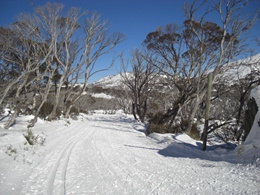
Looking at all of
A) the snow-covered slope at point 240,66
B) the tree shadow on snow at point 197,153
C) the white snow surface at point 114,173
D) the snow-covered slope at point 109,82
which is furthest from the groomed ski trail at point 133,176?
the snow-covered slope at point 109,82

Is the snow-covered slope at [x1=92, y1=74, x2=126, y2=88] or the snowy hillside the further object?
the snow-covered slope at [x1=92, y1=74, x2=126, y2=88]

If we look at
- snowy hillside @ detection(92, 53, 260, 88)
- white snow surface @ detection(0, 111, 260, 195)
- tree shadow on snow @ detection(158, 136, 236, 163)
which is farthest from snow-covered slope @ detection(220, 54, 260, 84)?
white snow surface @ detection(0, 111, 260, 195)

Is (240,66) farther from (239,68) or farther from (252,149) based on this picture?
(252,149)

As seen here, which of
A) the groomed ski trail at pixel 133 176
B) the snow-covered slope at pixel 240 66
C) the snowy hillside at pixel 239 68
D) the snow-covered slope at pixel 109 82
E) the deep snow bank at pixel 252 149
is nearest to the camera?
the groomed ski trail at pixel 133 176

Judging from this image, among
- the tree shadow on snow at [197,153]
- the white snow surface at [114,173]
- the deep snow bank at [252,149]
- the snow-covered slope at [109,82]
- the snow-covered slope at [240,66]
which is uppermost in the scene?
the snow-covered slope at [109,82]

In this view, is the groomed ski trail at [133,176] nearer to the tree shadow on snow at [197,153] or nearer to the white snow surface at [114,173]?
the white snow surface at [114,173]

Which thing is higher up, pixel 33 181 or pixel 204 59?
pixel 204 59

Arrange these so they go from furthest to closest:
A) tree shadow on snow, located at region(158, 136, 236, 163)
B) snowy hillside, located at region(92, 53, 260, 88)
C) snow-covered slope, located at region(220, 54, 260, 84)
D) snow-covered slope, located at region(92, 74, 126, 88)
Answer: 1. snow-covered slope, located at region(92, 74, 126, 88)
2. snowy hillside, located at region(92, 53, 260, 88)
3. snow-covered slope, located at region(220, 54, 260, 84)
4. tree shadow on snow, located at region(158, 136, 236, 163)

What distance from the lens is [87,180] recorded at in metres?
3.74

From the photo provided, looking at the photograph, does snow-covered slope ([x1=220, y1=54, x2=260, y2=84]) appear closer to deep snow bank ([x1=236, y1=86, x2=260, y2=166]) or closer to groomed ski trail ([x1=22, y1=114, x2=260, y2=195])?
deep snow bank ([x1=236, y1=86, x2=260, y2=166])

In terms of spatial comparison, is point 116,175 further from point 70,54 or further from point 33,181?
point 70,54

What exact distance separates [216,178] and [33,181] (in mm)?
3640

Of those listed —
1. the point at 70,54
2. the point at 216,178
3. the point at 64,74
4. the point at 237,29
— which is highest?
the point at 237,29

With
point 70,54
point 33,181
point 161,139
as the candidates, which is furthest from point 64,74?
point 33,181
